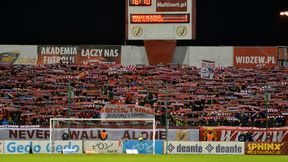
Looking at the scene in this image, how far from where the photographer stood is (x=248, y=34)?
49500mm

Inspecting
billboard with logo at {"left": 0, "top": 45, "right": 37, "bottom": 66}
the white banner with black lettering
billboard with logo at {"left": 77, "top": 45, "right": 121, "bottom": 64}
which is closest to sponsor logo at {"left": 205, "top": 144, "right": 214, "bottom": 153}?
the white banner with black lettering

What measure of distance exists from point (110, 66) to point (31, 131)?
427 inches

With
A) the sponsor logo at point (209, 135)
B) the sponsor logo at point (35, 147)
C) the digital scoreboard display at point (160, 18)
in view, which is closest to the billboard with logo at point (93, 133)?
the sponsor logo at point (209, 135)

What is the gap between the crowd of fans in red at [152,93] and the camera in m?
29.6

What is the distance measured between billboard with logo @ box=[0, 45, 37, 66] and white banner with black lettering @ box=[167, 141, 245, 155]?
14.7m

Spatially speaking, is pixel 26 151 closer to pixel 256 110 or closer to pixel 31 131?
pixel 31 131

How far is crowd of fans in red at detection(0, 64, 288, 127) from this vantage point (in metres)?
29.6

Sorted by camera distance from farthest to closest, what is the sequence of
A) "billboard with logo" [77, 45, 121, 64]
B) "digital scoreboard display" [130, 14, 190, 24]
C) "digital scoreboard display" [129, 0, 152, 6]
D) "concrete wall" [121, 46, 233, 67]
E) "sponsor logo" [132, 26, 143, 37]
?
1. "billboard with logo" [77, 45, 121, 64]
2. "concrete wall" [121, 46, 233, 67]
3. "sponsor logo" [132, 26, 143, 37]
4. "digital scoreboard display" [130, 14, 190, 24]
5. "digital scoreboard display" [129, 0, 152, 6]

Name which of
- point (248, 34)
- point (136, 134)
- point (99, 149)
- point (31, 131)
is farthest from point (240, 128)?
point (248, 34)

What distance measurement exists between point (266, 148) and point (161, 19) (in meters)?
10.2

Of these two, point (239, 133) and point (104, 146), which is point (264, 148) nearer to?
point (239, 133)

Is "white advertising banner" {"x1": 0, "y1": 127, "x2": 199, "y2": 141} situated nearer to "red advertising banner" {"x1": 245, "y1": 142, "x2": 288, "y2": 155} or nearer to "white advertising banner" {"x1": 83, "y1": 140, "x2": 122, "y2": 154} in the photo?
"white advertising banner" {"x1": 83, "y1": 140, "x2": 122, "y2": 154}

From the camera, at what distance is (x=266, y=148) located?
80.6ft

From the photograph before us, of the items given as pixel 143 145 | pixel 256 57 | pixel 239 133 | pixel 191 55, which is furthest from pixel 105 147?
pixel 256 57
